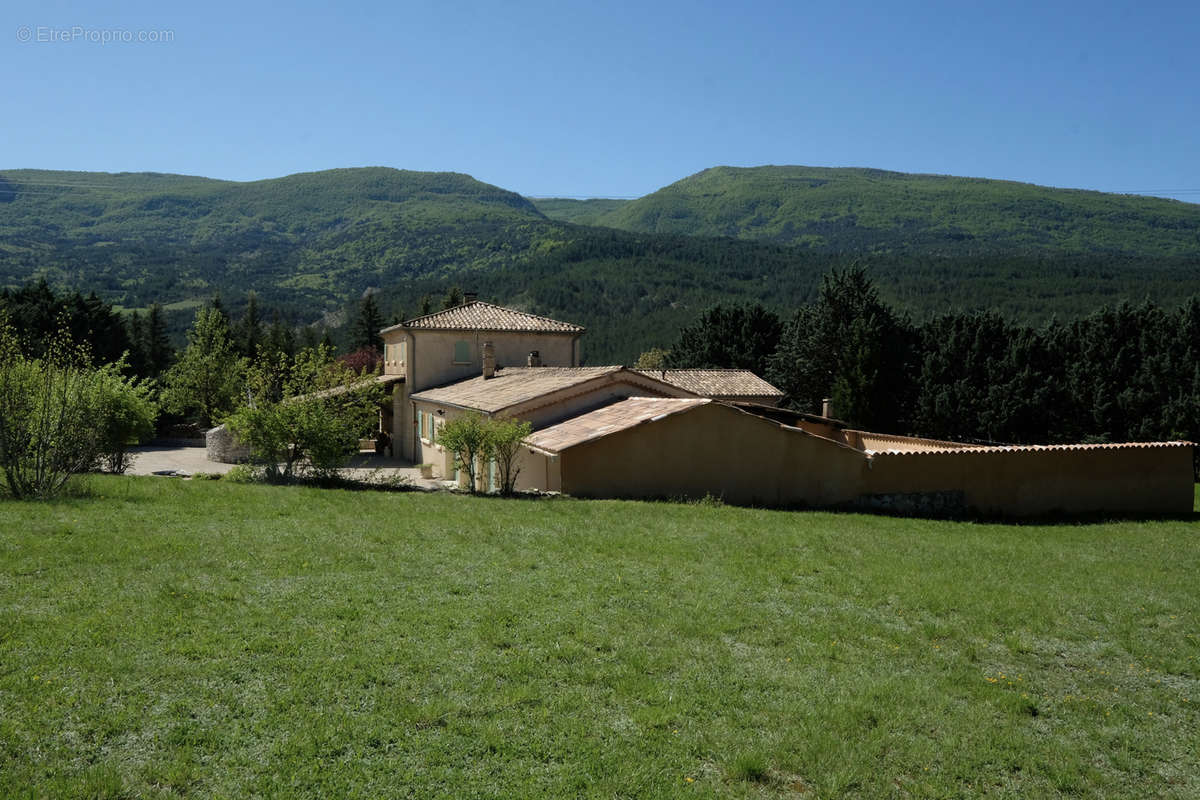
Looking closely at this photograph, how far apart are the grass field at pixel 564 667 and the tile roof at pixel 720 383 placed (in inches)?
836

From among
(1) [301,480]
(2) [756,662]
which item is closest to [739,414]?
(1) [301,480]

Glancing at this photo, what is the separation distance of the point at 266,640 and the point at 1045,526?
54.1ft

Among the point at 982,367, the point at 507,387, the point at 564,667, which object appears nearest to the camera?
the point at 564,667

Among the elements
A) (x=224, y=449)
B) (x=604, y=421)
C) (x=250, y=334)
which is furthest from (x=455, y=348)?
(x=250, y=334)

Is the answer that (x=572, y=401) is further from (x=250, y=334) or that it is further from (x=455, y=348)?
(x=250, y=334)

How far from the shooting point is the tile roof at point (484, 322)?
102ft

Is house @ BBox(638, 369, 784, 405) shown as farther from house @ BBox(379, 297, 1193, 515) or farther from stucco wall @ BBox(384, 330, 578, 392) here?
house @ BBox(379, 297, 1193, 515)

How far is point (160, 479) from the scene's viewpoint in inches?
729

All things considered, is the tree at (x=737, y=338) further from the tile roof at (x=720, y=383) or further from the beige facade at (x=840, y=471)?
the beige facade at (x=840, y=471)

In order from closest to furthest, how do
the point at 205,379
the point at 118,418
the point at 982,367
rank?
the point at 118,418 < the point at 982,367 < the point at 205,379

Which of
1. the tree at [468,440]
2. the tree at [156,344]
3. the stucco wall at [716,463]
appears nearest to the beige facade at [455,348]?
the tree at [468,440]

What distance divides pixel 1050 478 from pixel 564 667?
16.9 metres

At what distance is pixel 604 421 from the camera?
66.0ft

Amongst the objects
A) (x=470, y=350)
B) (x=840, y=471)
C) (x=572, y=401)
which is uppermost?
(x=470, y=350)
